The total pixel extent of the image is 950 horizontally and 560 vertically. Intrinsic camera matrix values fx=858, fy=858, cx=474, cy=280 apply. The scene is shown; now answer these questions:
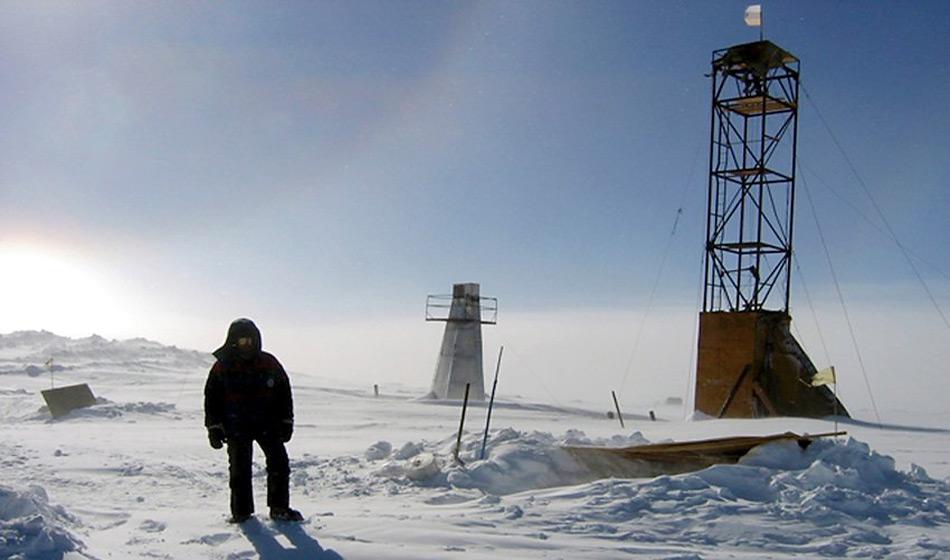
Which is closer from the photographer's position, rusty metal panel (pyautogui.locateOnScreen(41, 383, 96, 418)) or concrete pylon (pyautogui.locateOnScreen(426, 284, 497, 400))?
rusty metal panel (pyautogui.locateOnScreen(41, 383, 96, 418))

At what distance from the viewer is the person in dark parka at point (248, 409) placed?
6.77m

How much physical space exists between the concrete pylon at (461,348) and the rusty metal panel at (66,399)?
41.2 ft

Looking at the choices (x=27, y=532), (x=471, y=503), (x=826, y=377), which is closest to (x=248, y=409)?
(x=27, y=532)

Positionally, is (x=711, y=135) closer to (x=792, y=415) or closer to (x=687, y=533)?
(x=792, y=415)

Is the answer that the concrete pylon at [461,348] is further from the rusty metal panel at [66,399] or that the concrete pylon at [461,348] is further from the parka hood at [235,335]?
the parka hood at [235,335]

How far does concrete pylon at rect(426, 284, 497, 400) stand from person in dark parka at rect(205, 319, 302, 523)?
23.5 metres

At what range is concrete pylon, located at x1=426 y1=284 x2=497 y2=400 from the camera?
30.6m

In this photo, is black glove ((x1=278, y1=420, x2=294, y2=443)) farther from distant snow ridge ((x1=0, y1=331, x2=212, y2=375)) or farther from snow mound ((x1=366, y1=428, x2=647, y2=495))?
distant snow ridge ((x1=0, y1=331, x2=212, y2=375))

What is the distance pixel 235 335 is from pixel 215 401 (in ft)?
1.81

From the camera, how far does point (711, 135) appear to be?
20.8m

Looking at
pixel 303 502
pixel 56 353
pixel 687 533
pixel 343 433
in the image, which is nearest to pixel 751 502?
pixel 687 533

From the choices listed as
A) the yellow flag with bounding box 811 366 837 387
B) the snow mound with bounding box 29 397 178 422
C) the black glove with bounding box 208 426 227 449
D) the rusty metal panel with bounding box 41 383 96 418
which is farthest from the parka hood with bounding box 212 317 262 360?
the rusty metal panel with bounding box 41 383 96 418

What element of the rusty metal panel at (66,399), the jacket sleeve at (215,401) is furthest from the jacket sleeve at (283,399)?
A: the rusty metal panel at (66,399)

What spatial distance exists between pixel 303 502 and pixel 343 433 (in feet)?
27.5
